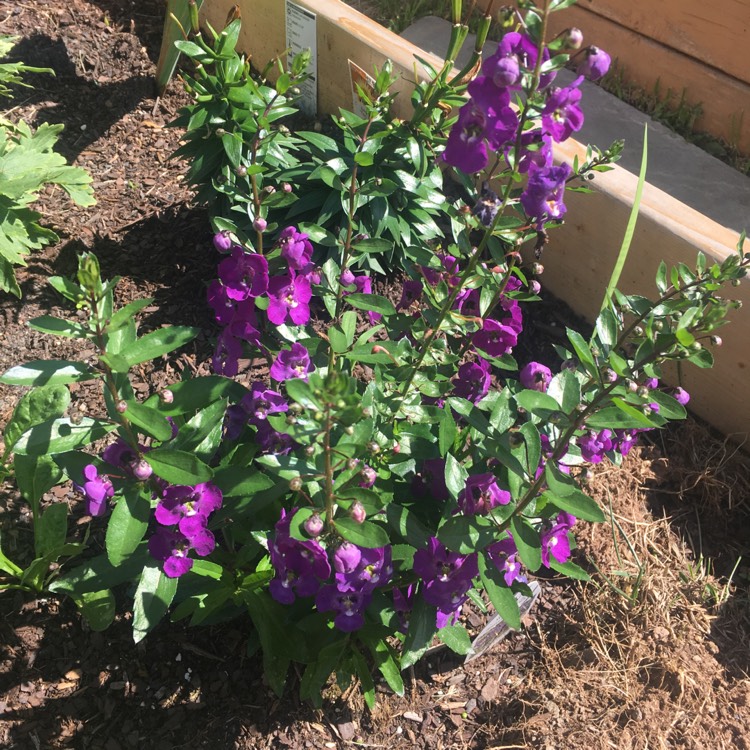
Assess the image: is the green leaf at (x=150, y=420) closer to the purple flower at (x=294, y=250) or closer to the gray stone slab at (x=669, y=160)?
the purple flower at (x=294, y=250)

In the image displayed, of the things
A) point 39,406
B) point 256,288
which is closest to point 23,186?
point 39,406

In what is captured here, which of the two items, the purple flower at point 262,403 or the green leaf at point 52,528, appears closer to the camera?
the purple flower at point 262,403

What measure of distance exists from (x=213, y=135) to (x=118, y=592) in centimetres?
134

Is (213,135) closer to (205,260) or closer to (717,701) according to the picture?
(205,260)

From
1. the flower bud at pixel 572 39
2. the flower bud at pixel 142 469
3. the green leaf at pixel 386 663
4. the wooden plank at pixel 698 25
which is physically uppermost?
the flower bud at pixel 572 39

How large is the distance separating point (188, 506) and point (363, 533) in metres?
0.34

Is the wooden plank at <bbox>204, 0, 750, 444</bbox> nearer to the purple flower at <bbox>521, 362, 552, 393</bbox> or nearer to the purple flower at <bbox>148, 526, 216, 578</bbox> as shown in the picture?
the purple flower at <bbox>521, 362, 552, 393</bbox>

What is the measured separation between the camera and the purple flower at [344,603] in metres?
1.39

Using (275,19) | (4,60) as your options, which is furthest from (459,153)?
(4,60)

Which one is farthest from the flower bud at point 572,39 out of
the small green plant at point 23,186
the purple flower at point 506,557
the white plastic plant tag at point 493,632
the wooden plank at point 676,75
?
the wooden plank at point 676,75

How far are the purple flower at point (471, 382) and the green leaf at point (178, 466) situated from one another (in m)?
0.62

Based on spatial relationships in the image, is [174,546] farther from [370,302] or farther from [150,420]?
[370,302]

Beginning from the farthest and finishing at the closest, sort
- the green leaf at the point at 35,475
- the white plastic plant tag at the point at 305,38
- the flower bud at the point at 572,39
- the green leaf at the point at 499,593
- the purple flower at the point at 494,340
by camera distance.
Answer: the white plastic plant tag at the point at 305,38 → the green leaf at the point at 35,475 → the purple flower at the point at 494,340 → the green leaf at the point at 499,593 → the flower bud at the point at 572,39

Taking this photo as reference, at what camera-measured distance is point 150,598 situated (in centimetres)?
143
